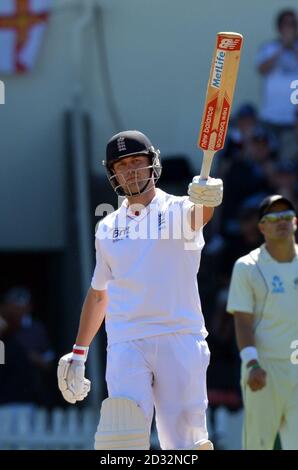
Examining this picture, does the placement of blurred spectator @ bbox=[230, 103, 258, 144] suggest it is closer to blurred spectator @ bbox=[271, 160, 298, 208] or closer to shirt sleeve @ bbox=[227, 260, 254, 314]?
blurred spectator @ bbox=[271, 160, 298, 208]

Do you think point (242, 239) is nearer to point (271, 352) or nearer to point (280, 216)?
point (280, 216)

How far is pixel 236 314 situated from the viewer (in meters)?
8.21

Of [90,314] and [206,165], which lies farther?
[90,314]

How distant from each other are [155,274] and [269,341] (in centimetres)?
174

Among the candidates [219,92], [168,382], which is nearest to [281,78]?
[219,92]

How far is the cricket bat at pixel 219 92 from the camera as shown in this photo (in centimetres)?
644

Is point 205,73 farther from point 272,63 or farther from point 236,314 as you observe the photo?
point 236,314

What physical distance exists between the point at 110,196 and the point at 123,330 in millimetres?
6919

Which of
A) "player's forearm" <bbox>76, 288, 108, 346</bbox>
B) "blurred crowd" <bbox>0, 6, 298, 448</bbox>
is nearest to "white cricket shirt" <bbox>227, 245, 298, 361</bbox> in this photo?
"player's forearm" <bbox>76, 288, 108, 346</bbox>

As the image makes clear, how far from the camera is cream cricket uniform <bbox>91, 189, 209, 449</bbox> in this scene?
21.6 ft

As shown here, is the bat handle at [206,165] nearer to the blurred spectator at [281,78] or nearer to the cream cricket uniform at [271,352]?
the cream cricket uniform at [271,352]

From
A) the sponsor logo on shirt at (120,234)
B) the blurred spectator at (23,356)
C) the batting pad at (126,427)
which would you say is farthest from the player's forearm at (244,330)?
the blurred spectator at (23,356)

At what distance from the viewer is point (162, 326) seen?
6637 millimetres

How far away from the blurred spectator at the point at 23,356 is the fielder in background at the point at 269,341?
12.5ft
